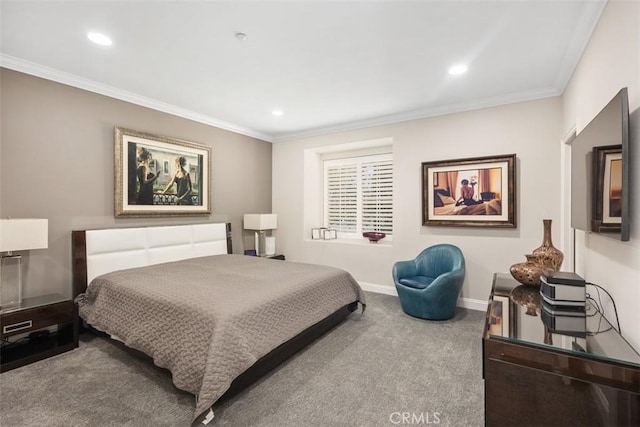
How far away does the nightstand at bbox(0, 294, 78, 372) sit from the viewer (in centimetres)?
238

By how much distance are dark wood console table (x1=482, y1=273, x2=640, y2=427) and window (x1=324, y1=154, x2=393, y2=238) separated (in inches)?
138

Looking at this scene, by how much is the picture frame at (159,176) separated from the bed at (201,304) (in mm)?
306

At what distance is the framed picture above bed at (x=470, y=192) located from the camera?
355 centimetres

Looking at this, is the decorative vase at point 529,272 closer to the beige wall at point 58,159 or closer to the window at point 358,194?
the window at point 358,194

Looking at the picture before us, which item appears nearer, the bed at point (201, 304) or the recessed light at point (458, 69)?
the bed at point (201, 304)

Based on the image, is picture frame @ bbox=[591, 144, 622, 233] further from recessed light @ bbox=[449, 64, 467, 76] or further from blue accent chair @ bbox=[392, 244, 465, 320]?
blue accent chair @ bbox=[392, 244, 465, 320]

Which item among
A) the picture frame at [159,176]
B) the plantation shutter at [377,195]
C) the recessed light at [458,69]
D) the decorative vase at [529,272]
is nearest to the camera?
the decorative vase at [529,272]

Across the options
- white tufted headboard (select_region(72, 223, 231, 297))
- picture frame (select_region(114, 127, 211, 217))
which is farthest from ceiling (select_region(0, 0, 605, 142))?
white tufted headboard (select_region(72, 223, 231, 297))

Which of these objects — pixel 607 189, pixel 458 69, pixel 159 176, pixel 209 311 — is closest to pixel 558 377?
pixel 607 189

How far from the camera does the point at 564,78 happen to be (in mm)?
2971

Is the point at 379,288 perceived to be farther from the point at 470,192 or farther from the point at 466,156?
the point at 466,156

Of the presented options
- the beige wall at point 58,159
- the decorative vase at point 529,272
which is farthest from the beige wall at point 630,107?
the beige wall at point 58,159

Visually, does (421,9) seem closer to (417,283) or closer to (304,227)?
(417,283)

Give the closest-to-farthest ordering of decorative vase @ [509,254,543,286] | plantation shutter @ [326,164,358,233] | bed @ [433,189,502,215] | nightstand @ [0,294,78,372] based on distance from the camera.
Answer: decorative vase @ [509,254,543,286], nightstand @ [0,294,78,372], bed @ [433,189,502,215], plantation shutter @ [326,164,358,233]
